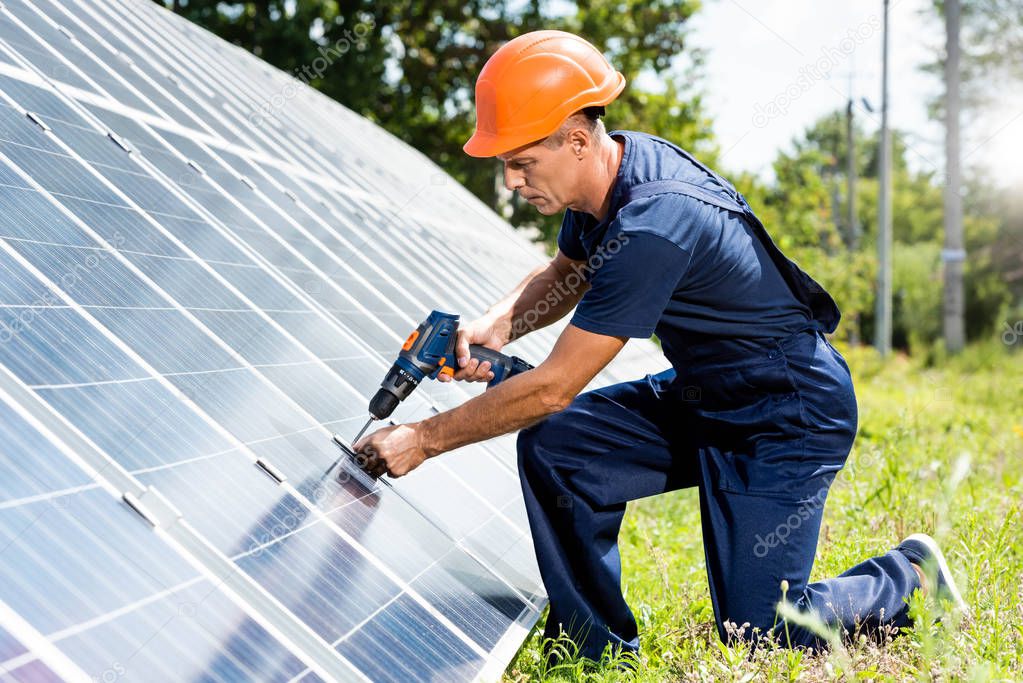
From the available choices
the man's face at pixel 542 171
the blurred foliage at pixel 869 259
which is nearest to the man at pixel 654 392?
the man's face at pixel 542 171

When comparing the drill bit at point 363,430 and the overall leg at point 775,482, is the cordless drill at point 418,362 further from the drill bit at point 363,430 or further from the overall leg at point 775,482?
the overall leg at point 775,482

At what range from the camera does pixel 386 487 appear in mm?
3994

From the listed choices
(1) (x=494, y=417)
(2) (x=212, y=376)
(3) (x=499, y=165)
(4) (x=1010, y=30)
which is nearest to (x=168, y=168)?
(2) (x=212, y=376)

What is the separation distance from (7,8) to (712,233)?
12.4 feet

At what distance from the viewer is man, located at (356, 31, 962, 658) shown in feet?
11.7

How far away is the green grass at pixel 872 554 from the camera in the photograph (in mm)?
3590

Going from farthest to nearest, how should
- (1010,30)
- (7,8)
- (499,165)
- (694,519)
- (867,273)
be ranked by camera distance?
(1010,30)
(867,273)
(499,165)
(694,519)
(7,8)

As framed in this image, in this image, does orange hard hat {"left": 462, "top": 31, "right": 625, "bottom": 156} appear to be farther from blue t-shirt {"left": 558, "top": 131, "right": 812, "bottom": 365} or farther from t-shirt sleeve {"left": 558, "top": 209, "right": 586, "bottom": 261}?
t-shirt sleeve {"left": 558, "top": 209, "right": 586, "bottom": 261}

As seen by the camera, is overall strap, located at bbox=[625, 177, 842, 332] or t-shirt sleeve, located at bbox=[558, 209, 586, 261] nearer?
overall strap, located at bbox=[625, 177, 842, 332]

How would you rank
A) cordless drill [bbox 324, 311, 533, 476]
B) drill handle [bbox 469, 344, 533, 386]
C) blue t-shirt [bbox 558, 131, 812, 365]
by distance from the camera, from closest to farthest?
blue t-shirt [bbox 558, 131, 812, 365] → cordless drill [bbox 324, 311, 533, 476] → drill handle [bbox 469, 344, 533, 386]

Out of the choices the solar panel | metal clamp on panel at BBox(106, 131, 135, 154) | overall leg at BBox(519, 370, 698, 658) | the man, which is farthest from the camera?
metal clamp on panel at BBox(106, 131, 135, 154)

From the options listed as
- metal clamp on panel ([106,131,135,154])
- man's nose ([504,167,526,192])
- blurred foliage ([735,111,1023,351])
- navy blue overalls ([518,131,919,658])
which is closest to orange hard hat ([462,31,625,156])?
man's nose ([504,167,526,192])

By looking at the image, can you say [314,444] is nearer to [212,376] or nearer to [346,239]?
[212,376]

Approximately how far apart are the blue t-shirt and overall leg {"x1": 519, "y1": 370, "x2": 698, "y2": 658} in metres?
0.33
